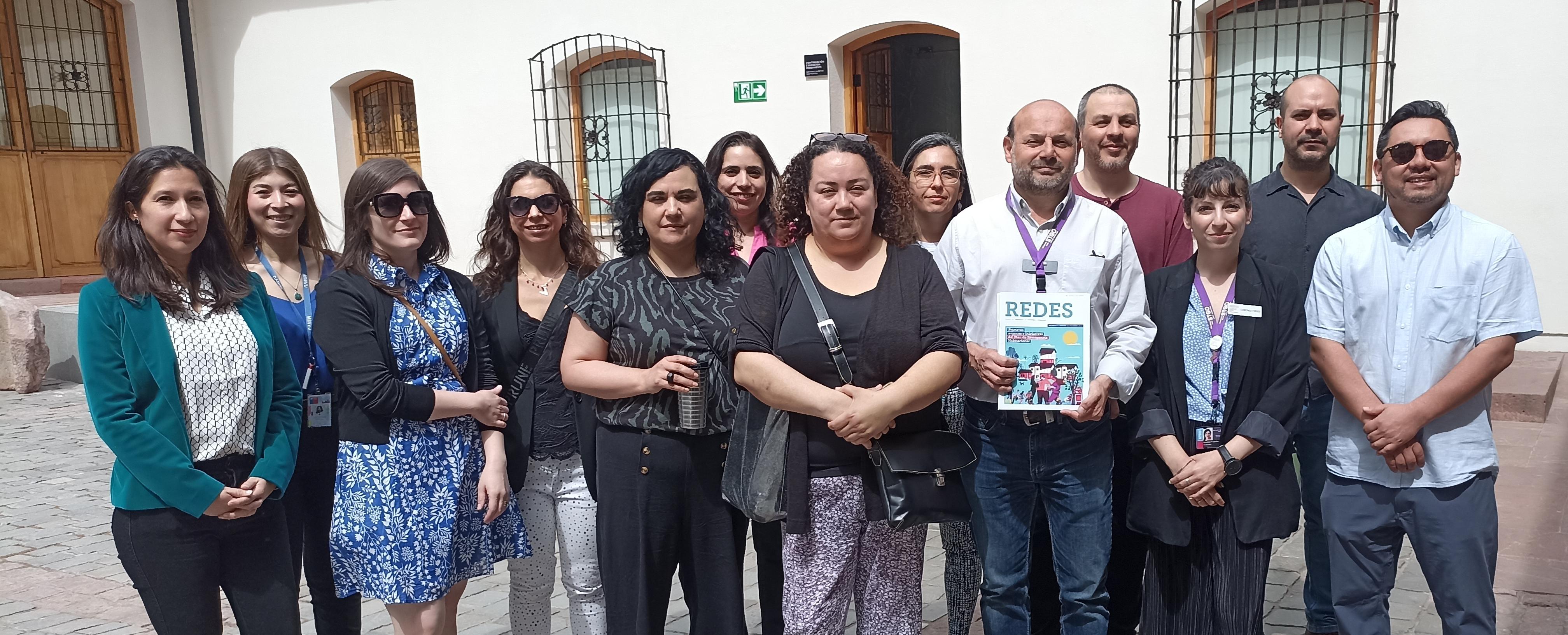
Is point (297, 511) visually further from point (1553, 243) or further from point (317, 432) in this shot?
point (1553, 243)

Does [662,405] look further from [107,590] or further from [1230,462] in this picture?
[107,590]

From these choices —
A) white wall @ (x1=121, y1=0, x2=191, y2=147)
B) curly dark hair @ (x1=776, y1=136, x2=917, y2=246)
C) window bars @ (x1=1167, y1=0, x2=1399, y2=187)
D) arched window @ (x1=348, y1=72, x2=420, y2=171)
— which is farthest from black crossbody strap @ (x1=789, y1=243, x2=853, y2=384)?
white wall @ (x1=121, y1=0, x2=191, y2=147)

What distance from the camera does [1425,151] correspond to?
122 inches

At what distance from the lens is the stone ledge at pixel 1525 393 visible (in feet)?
22.2

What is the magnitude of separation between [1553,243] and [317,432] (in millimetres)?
8062

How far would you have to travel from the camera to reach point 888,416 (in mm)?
2801

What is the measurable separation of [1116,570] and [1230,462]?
0.65 meters

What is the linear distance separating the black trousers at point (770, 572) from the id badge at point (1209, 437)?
1334mm

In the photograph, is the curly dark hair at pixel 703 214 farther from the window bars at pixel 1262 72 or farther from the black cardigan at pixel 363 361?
the window bars at pixel 1262 72

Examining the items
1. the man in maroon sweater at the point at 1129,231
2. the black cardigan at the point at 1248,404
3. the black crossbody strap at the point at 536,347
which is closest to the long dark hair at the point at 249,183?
the black crossbody strap at the point at 536,347

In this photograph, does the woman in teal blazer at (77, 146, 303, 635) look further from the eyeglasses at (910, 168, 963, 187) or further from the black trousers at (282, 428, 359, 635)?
the eyeglasses at (910, 168, 963, 187)

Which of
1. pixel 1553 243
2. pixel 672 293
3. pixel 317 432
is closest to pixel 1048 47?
pixel 1553 243

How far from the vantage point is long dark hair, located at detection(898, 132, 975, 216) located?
→ 4.10 meters

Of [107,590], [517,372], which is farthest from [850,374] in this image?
[107,590]
